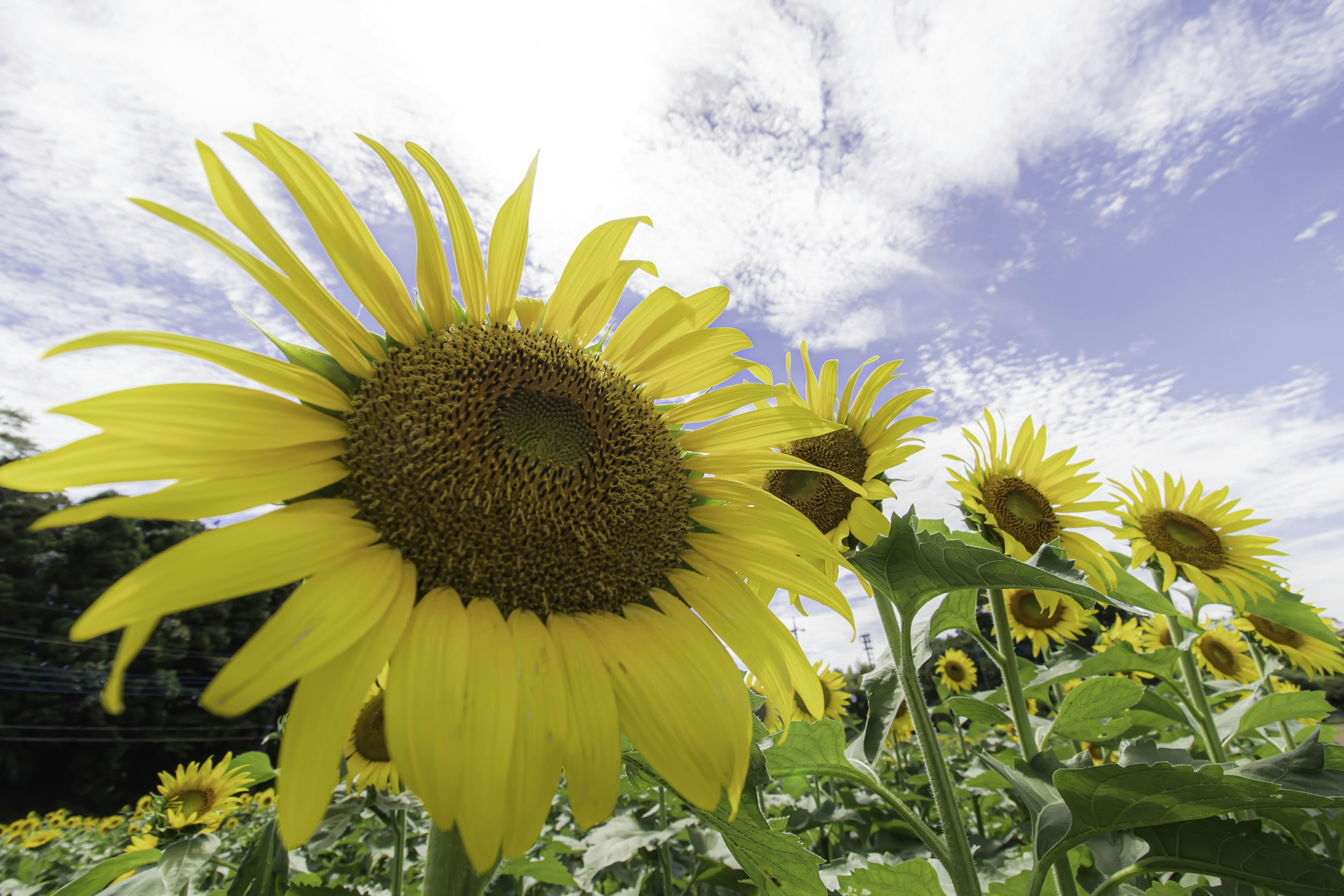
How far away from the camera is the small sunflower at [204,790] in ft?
Answer: 12.1

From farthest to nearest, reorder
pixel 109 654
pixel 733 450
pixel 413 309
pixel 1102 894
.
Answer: pixel 109 654 → pixel 1102 894 → pixel 733 450 → pixel 413 309

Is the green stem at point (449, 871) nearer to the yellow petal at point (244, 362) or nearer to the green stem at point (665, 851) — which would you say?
the yellow petal at point (244, 362)

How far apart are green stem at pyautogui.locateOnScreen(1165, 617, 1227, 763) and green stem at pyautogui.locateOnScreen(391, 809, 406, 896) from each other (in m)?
3.57

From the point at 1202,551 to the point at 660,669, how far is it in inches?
156

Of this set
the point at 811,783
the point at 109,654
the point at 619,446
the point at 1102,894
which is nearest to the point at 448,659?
the point at 619,446

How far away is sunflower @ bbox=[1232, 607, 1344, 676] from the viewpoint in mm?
4574

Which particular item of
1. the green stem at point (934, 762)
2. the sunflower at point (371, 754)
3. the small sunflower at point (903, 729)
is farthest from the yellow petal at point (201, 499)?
the small sunflower at point (903, 729)

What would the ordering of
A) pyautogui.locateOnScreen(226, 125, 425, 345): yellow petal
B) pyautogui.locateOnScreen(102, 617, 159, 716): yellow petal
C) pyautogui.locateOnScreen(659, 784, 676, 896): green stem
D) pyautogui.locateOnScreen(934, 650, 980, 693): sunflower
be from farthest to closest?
pyautogui.locateOnScreen(934, 650, 980, 693): sunflower
pyautogui.locateOnScreen(659, 784, 676, 896): green stem
pyautogui.locateOnScreen(226, 125, 425, 345): yellow petal
pyautogui.locateOnScreen(102, 617, 159, 716): yellow petal

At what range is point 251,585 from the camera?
2.76 feet

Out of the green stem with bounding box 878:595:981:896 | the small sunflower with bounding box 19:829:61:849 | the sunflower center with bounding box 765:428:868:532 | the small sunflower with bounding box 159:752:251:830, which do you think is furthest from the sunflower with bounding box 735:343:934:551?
the small sunflower with bounding box 19:829:61:849

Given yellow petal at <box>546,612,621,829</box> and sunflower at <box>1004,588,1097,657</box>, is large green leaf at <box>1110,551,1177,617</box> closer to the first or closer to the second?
yellow petal at <box>546,612,621,829</box>

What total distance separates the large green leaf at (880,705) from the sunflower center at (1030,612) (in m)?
2.72

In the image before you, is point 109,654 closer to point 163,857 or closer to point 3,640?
point 3,640

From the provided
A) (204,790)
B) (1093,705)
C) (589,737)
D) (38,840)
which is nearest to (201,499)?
(589,737)
